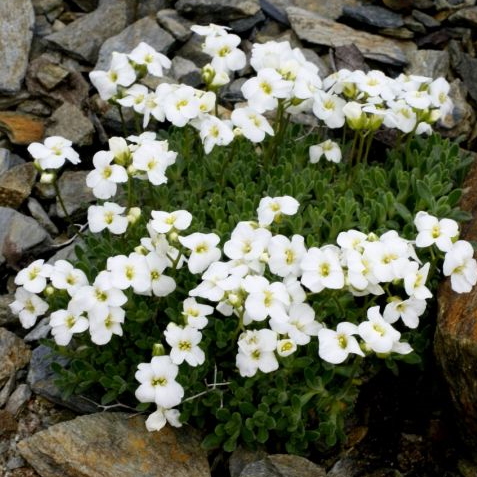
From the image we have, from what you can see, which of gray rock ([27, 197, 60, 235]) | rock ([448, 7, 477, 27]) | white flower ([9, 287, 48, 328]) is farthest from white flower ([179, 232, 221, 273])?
rock ([448, 7, 477, 27])

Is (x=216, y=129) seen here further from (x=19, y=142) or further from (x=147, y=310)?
(x=19, y=142)

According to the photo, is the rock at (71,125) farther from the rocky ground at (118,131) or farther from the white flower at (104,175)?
the white flower at (104,175)

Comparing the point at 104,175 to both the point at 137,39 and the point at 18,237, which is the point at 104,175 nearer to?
the point at 18,237

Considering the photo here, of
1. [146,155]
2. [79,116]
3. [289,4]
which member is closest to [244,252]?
[146,155]

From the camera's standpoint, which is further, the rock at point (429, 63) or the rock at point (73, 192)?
the rock at point (429, 63)

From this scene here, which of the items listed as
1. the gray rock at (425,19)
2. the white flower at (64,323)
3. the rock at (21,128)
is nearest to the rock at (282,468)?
the white flower at (64,323)
